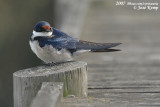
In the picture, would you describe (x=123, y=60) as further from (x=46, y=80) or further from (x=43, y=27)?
(x=46, y=80)

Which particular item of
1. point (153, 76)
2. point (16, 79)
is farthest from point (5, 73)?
point (16, 79)

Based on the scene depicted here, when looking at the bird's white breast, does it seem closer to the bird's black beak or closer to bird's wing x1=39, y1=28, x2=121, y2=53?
bird's wing x1=39, y1=28, x2=121, y2=53

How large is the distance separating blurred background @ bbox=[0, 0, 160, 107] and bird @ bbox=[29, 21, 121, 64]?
5.74 ft

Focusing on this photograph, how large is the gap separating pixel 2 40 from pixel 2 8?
2.93 ft

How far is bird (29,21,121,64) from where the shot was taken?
17.0 ft

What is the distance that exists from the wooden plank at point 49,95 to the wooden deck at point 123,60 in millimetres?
216

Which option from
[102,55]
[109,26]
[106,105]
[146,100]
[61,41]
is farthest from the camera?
[109,26]

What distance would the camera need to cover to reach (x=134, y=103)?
14.9ft

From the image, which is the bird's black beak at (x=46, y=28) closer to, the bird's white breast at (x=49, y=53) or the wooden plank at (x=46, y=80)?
the bird's white breast at (x=49, y=53)

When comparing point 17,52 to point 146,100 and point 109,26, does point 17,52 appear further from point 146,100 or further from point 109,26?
point 146,100

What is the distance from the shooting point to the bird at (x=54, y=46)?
517 centimetres

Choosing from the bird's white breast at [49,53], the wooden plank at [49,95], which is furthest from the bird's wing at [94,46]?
the wooden plank at [49,95]

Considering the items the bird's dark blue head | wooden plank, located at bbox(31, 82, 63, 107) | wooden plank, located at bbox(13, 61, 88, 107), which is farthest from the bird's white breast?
wooden plank, located at bbox(31, 82, 63, 107)

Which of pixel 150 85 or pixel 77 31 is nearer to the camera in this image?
pixel 150 85
